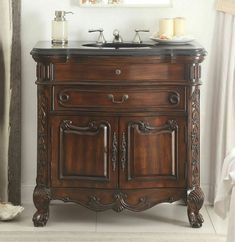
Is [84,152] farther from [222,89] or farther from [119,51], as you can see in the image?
[222,89]

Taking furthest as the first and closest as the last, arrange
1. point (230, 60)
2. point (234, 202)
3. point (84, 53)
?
point (230, 60) < point (84, 53) < point (234, 202)

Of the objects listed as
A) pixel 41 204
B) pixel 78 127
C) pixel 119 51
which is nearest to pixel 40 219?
pixel 41 204

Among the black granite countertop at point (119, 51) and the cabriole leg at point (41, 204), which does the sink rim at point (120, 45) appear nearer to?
the black granite countertop at point (119, 51)

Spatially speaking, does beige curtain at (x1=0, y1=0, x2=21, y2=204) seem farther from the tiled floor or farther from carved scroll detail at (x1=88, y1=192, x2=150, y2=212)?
carved scroll detail at (x1=88, y1=192, x2=150, y2=212)

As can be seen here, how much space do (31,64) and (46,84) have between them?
546mm

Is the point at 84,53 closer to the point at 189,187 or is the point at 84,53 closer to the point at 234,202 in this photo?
the point at 189,187

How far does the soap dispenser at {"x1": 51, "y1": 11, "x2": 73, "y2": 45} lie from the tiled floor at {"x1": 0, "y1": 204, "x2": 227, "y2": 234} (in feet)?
3.38

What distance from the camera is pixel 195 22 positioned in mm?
4105

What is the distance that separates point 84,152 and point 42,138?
24 centimetres

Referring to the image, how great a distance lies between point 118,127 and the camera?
3.67 metres

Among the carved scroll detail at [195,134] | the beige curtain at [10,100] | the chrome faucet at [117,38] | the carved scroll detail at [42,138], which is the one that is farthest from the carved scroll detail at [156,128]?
the beige curtain at [10,100]

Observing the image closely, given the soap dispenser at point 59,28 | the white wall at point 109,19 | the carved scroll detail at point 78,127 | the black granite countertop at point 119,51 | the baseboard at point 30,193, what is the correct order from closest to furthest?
the black granite countertop at point 119,51 < the carved scroll detail at point 78,127 < the soap dispenser at point 59,28 < the white wall at point 109,19 < the baseboard at point 30,193

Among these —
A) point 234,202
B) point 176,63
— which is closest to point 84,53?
point 176,63

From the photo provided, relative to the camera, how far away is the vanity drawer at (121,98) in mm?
3629
